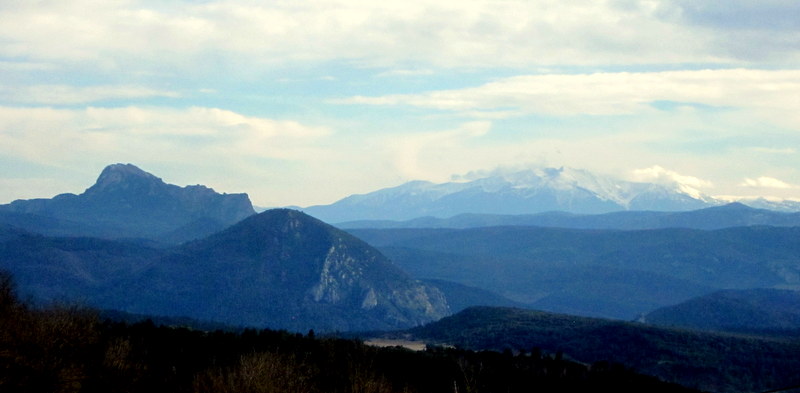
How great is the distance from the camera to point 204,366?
3137 inches

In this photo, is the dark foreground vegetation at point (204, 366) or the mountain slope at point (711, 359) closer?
the dark foreground vegetation at point (204, 366)

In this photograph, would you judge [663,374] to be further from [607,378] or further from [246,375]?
[246,375]

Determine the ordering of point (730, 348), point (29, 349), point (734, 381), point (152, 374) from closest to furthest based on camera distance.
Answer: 1. point (29, 349)
2. point (152, 374)
3. point (734, 381)
4. point (730, 348)

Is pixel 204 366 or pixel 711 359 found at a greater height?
pixel 204 366

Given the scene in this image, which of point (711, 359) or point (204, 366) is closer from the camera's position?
point (204, 366)

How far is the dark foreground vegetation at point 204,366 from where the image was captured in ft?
195

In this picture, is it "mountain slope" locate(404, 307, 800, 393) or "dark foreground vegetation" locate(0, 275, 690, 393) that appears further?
"mountain slope" locate(404, 307, 800, 393)

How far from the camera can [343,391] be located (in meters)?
64.1

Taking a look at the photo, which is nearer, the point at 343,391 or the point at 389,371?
the point at 343,391

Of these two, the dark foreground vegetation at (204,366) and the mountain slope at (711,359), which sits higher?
the dark foreground vegetation at (204,366)

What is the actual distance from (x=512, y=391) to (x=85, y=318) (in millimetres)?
42757

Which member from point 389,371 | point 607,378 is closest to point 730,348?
point 607,378

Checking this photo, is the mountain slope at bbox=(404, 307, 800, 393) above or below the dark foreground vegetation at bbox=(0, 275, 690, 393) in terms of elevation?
below

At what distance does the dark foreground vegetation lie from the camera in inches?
2340
